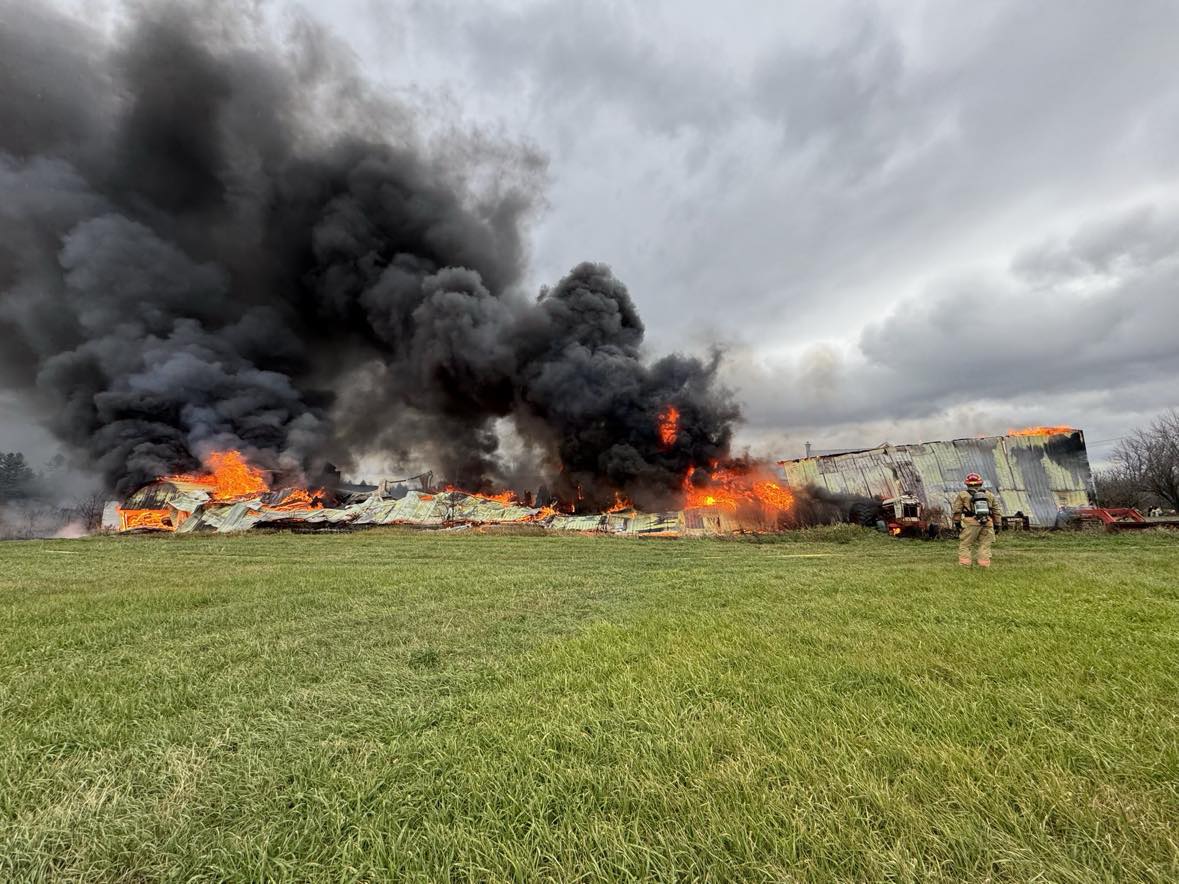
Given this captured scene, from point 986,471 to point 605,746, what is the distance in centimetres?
3222

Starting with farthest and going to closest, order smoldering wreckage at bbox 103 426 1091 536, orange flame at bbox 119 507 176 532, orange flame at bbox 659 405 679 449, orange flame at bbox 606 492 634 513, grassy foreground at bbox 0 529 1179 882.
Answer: orange flame at bbox 659 405 679 449, orange flame at bbox 606 492 634 513, orange flame at bbox 119 507 176 532, smoldering wreckage at bbox 103 426 1091 536, grassy foreground at bbox 0 529 1179 882

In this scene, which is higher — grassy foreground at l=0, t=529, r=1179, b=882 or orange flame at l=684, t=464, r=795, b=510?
orange flame at l=684, t=464, r=795, b=510

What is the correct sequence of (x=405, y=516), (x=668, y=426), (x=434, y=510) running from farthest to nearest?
(x=668, y=426) → (x=434, y=510) → (x=405, y=516)

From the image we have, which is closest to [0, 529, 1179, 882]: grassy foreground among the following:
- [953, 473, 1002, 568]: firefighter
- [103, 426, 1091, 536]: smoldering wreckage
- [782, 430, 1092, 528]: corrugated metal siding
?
[953, 473, 1002, 568]: firefighter

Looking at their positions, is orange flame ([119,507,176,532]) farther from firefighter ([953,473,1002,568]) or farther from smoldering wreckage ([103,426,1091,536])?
firefighter ([953,473,1002,568])

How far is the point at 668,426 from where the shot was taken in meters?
38.0

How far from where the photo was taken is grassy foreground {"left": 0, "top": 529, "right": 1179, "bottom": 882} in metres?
1.96

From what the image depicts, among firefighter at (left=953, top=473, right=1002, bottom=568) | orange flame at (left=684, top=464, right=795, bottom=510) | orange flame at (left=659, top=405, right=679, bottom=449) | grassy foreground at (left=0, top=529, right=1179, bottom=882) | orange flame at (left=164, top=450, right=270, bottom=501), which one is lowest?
grassy foreground at (left=0, top=529, right=1179, bottom=882)

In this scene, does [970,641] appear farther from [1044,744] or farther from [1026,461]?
[1026,461]

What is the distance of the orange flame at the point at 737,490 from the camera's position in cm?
3069

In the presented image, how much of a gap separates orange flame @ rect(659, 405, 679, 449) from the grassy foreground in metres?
31.3

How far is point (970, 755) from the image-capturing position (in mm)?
2545

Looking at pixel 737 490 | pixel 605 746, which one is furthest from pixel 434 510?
pixel 605 746

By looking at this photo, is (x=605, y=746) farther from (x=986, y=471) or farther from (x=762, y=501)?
(x=986, y=471)
